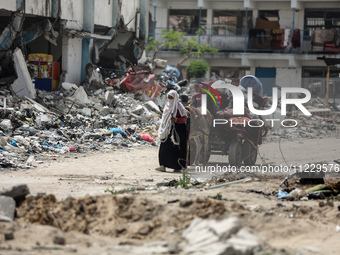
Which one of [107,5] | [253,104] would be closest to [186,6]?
[107,5]

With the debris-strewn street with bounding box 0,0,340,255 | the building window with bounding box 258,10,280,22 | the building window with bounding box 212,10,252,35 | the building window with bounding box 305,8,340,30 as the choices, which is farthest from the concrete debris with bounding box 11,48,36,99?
the building window with bounding box 305,8,340,30

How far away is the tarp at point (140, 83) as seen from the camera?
2297cm

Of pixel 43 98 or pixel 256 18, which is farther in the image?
pixel 256 18

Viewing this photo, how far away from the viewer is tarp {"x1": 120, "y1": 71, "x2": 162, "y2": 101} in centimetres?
2297

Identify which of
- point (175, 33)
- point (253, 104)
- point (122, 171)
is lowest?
point (122, 171)

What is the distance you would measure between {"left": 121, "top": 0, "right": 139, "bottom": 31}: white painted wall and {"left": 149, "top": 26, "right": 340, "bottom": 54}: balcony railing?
26.8 ft

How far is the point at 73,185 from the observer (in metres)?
9.40

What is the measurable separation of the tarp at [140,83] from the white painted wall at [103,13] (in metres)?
2.40

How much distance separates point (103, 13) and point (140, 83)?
3.17m

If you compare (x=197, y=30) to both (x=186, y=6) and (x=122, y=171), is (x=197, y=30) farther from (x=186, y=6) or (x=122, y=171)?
(x=122, y=171)

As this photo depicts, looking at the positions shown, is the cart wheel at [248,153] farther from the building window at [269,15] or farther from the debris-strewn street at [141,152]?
the building window at [269,15]

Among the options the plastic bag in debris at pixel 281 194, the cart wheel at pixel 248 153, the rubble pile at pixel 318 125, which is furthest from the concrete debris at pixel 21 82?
the plastic bag in debris at pixel 281 194

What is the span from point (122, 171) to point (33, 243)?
231 inches

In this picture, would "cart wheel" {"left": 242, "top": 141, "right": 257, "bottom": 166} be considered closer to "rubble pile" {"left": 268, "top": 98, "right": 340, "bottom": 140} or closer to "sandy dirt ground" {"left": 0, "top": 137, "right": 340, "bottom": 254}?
"sandy dirt ground" {"left": 0, "top": 137, "right": 340, "bottom": 254}
